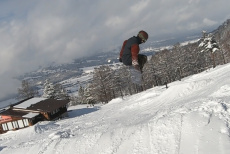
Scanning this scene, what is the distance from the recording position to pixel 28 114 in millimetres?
47219

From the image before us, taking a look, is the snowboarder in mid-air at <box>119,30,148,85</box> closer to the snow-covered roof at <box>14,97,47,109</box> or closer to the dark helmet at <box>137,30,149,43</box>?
the dark helmet at <box>137,30,149,43</box>

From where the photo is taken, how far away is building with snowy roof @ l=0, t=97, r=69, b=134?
4594 centimetres

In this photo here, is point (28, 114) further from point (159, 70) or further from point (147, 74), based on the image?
point (159, 70)

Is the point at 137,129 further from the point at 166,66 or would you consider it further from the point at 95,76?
the point at 166,66

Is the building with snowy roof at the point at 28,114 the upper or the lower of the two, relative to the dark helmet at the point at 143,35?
lower

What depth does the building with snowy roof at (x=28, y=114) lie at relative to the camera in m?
45.9

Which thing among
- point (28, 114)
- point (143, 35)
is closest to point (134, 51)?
point (143, 35)

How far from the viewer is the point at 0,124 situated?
156 ft

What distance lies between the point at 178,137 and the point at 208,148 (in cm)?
137

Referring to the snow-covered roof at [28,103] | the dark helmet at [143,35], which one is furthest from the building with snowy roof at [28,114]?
the dark helmet at [143,35]

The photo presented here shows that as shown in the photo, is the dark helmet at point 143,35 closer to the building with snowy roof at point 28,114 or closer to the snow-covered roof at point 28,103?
the building with snowy roof at point 28,114

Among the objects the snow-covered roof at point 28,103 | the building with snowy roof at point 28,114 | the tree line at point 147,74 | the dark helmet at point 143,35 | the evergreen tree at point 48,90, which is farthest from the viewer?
the evergreen tree at point 48,90

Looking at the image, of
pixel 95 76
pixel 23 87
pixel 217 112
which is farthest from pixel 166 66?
pixel 217 112

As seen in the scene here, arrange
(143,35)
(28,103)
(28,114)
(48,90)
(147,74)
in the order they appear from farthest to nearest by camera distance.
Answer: (147,74) → (48,90) → (28,103) → (28,114) → (143,35)
